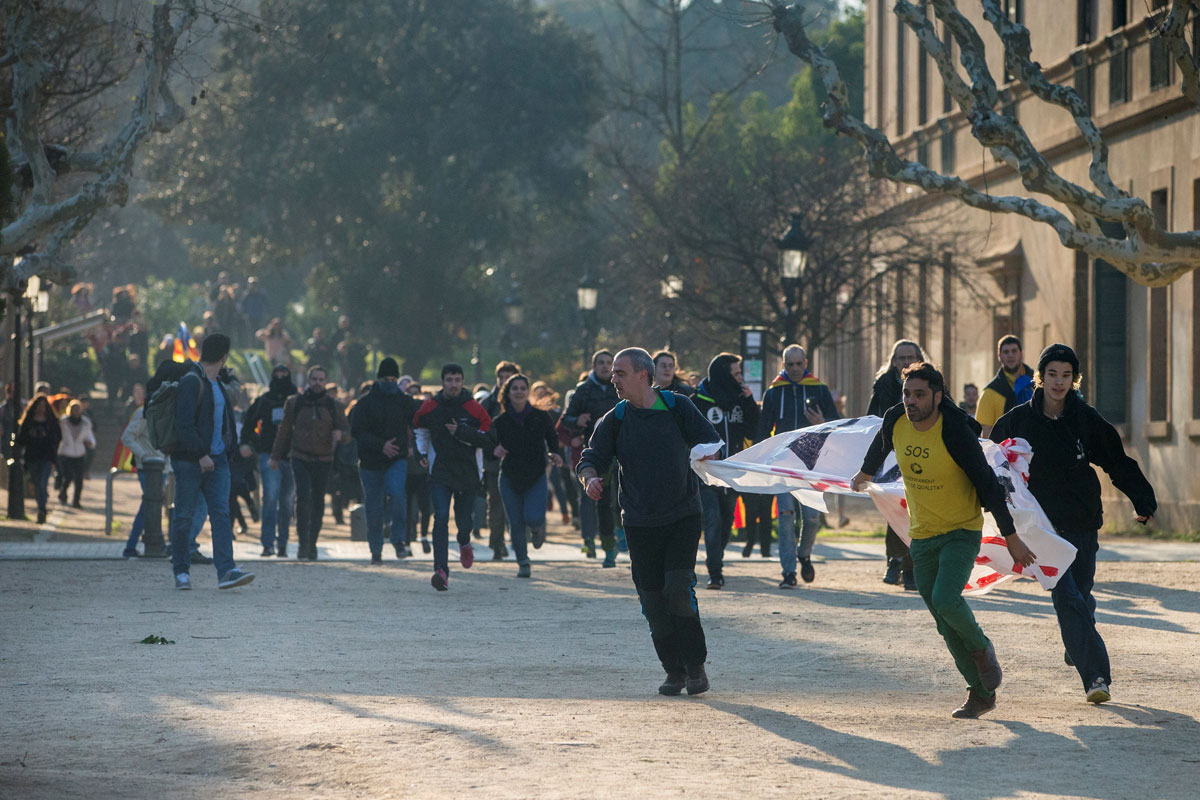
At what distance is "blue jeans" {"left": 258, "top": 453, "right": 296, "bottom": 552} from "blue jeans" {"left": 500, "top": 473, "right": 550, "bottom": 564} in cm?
316

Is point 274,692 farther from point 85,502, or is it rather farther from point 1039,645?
point 85,502

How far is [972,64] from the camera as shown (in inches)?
686

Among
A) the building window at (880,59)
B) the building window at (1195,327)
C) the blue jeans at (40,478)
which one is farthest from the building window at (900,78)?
the blue jeans at (40,478)

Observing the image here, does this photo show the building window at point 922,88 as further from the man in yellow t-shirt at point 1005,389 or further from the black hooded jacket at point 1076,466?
the black hooded jacket at point 1076,466

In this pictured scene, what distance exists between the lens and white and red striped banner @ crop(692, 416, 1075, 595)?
8695 mm

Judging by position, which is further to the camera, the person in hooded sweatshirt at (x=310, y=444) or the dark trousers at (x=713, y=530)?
the person in hooded sweatshirt at (x=310, y=444)

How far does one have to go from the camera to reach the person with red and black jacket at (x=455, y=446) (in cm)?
1488

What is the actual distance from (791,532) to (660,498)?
18.8 feet

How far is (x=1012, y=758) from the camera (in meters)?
7.15

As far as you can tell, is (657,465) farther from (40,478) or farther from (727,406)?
(40,478)

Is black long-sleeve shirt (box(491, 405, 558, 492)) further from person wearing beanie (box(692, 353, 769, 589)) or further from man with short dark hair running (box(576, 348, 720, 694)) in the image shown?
man with short dark hair running (box(576, 348, 720, 694))

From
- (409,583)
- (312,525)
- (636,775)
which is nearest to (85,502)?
(312,525)

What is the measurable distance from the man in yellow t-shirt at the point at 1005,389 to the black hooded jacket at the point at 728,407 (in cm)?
226

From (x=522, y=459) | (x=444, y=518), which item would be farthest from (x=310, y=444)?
(x=444, y=518)
